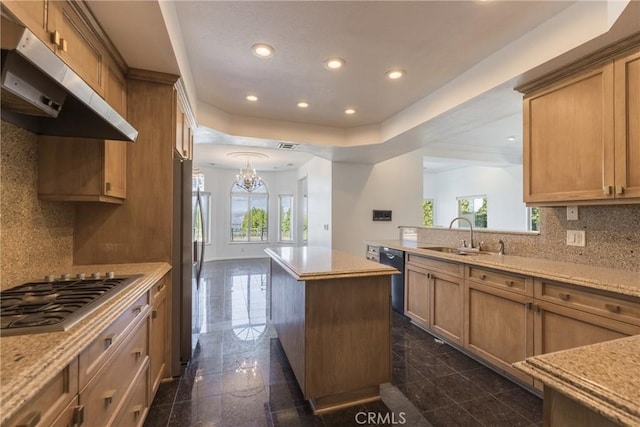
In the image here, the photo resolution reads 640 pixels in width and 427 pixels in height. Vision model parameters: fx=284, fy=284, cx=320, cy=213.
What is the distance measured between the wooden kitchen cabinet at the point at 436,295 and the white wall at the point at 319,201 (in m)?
2.56

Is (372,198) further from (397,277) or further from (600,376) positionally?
(600,376)

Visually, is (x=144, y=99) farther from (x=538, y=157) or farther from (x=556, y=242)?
(x=556, y=242)

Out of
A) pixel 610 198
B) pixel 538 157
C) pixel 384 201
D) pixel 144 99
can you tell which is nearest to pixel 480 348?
pixel 610 198

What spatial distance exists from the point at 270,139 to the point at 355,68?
177 cm

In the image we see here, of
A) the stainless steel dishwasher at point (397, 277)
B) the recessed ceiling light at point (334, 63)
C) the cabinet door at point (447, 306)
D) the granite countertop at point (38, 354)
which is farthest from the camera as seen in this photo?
the stainless steel dishwasher at point (397, 277)

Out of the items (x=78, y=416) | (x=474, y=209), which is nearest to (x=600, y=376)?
(x=78, y=416)

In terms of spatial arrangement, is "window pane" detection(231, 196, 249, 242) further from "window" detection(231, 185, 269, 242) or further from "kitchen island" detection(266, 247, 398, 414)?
"kitchen island" detection(266, 247, 398, 414)

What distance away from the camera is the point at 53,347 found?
849 millimetres

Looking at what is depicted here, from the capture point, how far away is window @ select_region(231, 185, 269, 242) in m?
8.60

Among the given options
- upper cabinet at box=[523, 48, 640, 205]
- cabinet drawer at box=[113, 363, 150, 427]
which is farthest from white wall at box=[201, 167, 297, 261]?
upper cabinet at box=[523, 48, 640, 205]

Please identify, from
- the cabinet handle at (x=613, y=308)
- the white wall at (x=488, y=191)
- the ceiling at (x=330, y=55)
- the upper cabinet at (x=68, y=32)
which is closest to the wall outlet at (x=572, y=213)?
the cabinet handle at (x=613, y=308)

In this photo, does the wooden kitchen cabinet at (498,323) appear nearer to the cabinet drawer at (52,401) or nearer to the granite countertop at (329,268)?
the granite countertop at (329,268)

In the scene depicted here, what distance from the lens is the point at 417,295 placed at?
3.21 meters

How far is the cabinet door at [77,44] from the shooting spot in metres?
1.35
